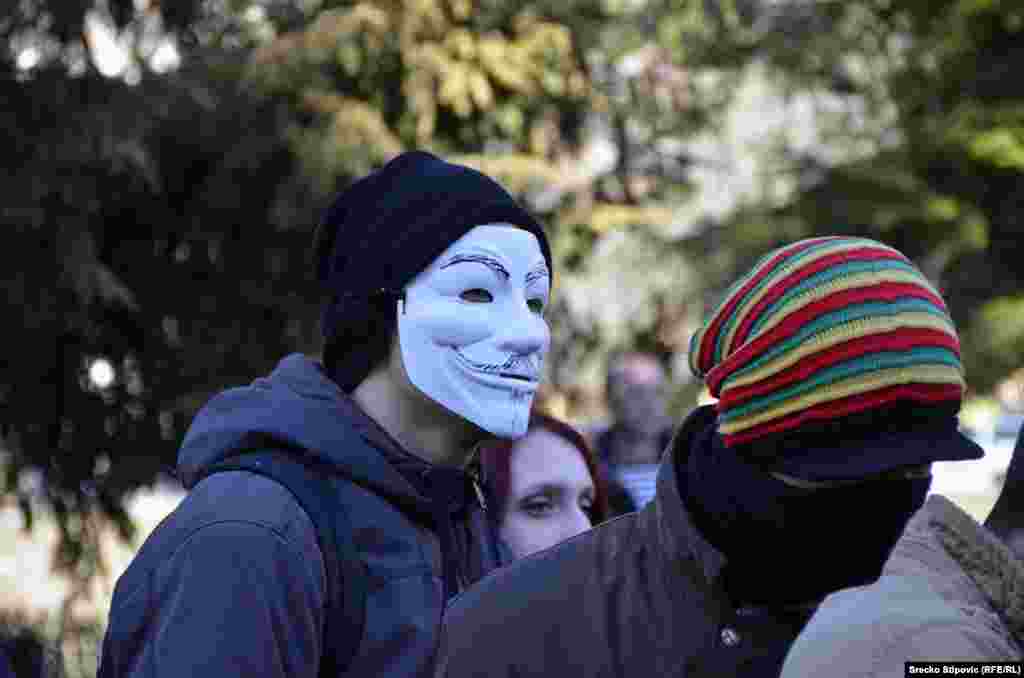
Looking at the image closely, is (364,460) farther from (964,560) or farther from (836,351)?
(964,560)

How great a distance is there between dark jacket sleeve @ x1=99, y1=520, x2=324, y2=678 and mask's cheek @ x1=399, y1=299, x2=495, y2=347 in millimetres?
625

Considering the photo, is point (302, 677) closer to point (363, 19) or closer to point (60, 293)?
point (60, 293)

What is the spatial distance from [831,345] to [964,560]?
0.35 meters

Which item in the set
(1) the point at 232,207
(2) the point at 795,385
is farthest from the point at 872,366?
(1) the point at 232,207

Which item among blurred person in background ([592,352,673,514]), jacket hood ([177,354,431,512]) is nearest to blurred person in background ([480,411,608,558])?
jacket hood ([177,354,431,512])

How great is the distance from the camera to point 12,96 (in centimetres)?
872

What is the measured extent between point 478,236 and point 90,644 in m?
6.46

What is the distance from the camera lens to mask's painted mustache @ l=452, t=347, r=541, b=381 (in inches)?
110

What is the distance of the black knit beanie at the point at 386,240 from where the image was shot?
9.11 feet

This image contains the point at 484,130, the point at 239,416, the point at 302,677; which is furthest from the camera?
the point at 484,130

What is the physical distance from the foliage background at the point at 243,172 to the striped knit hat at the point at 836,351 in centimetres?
621

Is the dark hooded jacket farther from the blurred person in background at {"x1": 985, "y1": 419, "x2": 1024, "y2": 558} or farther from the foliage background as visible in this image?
the foliage background

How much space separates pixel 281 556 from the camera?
2264 millimetres

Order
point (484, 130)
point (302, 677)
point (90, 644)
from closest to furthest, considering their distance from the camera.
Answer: point (302, 677), point (90, 644), point (484, 130)
